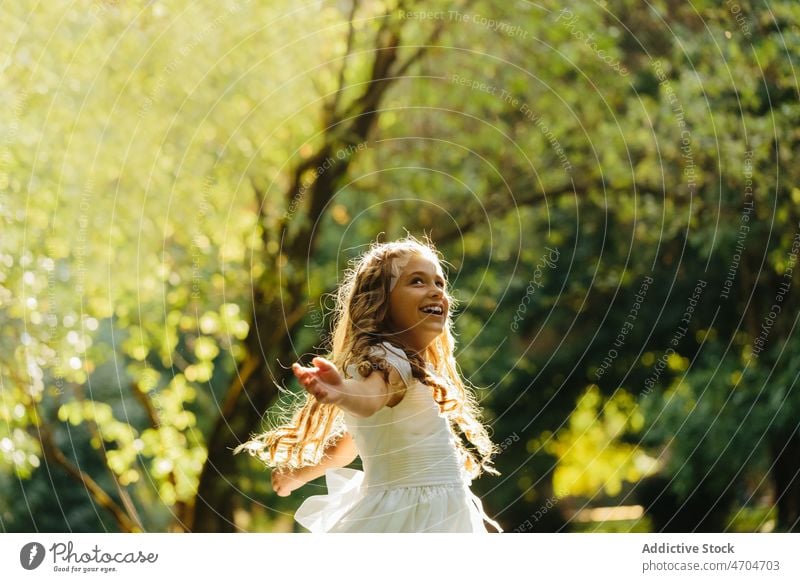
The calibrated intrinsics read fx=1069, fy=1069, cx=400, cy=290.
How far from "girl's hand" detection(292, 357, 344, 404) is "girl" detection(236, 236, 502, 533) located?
18 cm

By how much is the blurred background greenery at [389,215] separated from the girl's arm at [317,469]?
7.91 ft

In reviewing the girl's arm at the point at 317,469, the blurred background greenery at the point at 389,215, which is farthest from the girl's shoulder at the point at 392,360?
the blurred background greenery at the point at 389,215

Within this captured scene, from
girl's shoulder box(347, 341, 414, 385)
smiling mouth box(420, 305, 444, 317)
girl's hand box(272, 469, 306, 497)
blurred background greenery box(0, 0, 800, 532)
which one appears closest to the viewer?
girl's shoulder box(347, 341, 414, 385)

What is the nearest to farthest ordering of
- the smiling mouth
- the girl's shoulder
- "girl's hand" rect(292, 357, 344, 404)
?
"girl's hand" rect(292, 357, 344, 404), the girl's shoulder, the smiling mouth

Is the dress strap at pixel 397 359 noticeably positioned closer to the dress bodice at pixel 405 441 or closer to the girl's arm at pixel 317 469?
the dress bodice at pixel 405 441

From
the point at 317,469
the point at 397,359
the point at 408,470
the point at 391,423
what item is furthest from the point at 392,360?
the point at 317,469

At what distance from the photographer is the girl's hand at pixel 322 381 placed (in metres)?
2.86

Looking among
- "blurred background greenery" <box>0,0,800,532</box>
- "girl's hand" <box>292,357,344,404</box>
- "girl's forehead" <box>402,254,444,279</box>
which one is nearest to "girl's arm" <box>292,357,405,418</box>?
"girl's hand" <box>292,357,344,404</box>

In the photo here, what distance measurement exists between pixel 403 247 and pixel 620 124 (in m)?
4.99

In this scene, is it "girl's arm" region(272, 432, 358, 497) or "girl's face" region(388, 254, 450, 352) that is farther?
"girl's arm" region(272, 432, 358, 497)

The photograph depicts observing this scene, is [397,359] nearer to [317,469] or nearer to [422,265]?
[422,265]

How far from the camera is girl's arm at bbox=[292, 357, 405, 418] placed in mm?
2875

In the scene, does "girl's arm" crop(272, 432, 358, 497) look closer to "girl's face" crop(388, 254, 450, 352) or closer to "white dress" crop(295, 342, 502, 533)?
"white dress" crop(295, 342, 502, 533)
